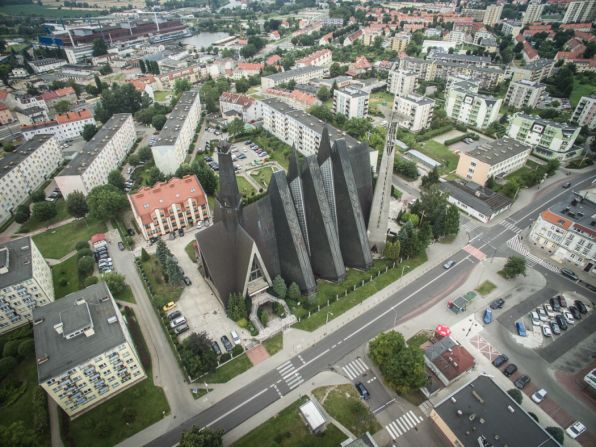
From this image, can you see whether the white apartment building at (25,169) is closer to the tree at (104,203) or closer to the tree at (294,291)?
the tree at (104,203)

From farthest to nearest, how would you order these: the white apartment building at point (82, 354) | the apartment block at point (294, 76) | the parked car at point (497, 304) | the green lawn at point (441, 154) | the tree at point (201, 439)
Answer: the apartment block at point (294, 76), the green lawn at point (441, 154), the parked car at point (497, 304), the white apartment building at point (82, 354), the tree at point (201, 439)

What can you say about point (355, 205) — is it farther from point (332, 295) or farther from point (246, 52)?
point (246, 52)

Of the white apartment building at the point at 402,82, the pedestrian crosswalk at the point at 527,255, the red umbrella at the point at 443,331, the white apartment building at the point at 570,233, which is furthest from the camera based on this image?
the white apartment building at the point at 402,82

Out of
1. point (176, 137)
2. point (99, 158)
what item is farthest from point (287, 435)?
point (99, 158)

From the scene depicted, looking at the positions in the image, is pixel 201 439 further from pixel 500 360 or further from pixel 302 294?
pixel 500 360

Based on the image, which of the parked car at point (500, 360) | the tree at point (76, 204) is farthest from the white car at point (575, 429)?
the tree at point (76, 204)

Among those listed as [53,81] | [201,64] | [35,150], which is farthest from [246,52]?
[35,150]
